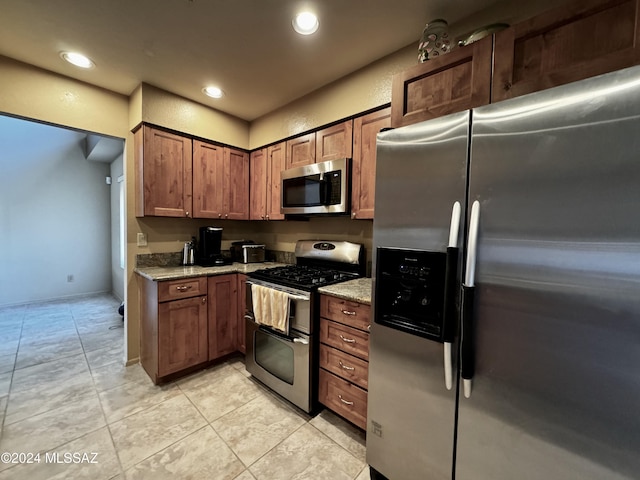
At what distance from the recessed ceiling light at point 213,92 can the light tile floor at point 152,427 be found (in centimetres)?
270

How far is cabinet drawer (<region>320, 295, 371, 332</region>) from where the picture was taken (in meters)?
1.63

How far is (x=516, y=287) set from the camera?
952 millimetres

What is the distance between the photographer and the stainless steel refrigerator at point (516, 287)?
2.61 ft

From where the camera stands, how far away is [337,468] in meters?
1.52

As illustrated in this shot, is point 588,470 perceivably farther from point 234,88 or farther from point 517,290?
point 234,88

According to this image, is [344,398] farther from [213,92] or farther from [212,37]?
[213,92]

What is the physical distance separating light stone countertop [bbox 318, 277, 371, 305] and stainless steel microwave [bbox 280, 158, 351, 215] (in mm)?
603

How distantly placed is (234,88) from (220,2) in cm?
99

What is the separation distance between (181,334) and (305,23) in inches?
101

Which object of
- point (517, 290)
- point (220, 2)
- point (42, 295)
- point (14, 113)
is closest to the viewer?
point (517, 290)

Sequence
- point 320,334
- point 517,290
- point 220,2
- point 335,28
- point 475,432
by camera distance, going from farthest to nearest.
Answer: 1. point 320,334
2. point 335,28
3. point 220,2
4. point 475,432
5. point 517,290

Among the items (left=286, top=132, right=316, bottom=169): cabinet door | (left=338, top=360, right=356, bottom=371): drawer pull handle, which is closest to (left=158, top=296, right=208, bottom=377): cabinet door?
(left=338, top=360, right=356, bottom=371): drawer pull handle

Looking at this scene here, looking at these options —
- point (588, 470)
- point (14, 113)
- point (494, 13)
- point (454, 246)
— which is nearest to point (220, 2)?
point (494, 13)

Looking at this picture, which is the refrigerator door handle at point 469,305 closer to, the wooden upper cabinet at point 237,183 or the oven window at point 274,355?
the oven window at point 274,355
